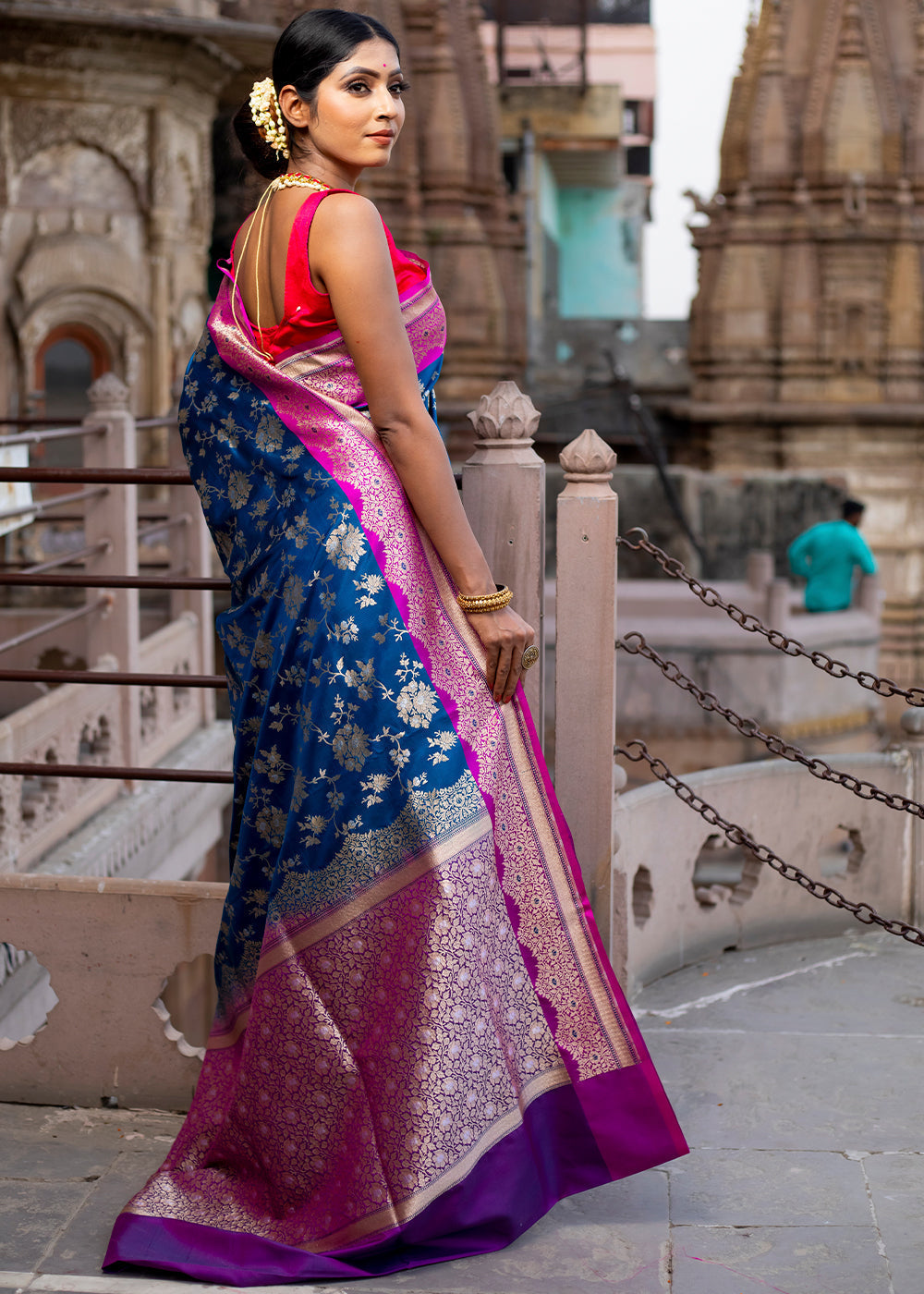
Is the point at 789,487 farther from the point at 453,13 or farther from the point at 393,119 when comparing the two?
the point at 393,119

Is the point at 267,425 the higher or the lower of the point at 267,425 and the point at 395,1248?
the higher

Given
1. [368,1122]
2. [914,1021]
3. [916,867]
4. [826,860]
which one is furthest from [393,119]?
[826,860]

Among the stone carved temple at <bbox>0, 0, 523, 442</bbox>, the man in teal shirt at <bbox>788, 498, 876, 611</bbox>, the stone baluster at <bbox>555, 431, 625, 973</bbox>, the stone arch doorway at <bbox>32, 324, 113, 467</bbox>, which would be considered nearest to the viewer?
the stone baluster at <bbox>555, 431, 625, 973</bbox>

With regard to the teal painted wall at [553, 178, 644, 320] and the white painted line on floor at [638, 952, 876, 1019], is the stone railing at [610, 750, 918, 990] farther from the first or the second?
the teal painted wall at [553, 178, 644, 320]

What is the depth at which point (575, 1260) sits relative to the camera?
244cm

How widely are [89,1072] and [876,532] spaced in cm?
1627

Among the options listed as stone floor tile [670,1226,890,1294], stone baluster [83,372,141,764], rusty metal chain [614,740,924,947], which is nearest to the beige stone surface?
rusty metal chain [614,740,924,947]

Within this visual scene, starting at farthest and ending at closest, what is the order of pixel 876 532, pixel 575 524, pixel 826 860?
pixel 876 532 < pixel 826 860 < pixel 575 524

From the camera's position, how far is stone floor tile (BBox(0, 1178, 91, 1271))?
245 centimetres

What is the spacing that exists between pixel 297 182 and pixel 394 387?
0.36 meters

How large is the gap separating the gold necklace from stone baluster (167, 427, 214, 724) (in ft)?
17.3

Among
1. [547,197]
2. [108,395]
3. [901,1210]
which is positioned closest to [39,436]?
[108,395]

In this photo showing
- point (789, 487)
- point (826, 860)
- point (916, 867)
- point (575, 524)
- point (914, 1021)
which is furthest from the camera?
point (789, 487)

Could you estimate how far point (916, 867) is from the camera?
4758 millimetres
